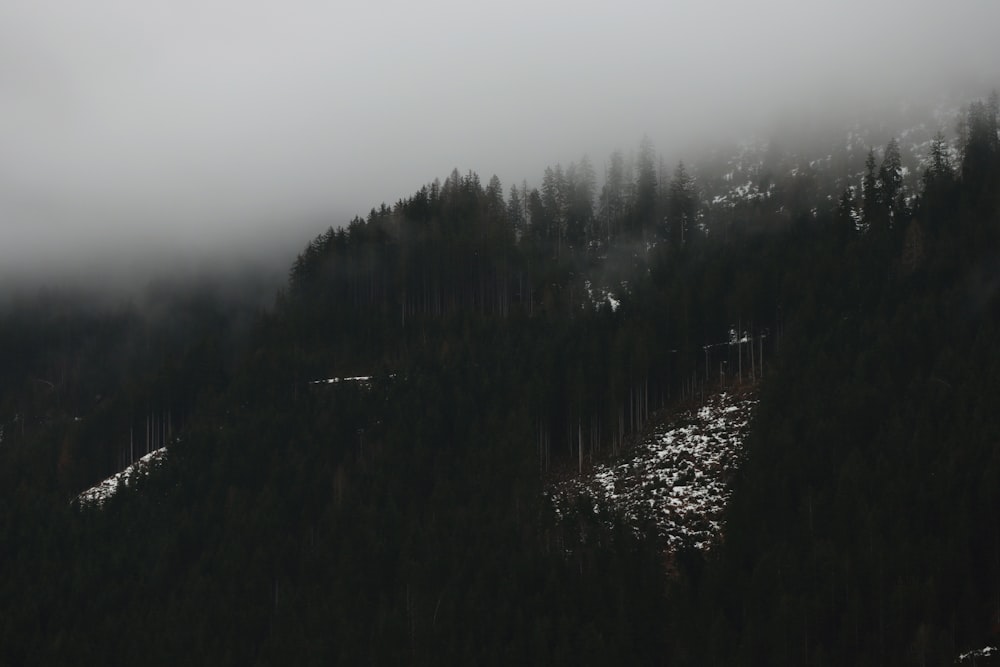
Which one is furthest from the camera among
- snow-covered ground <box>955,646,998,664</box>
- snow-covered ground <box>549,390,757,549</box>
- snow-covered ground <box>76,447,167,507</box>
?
snow-covered ground <box>76,447,167,507</box>

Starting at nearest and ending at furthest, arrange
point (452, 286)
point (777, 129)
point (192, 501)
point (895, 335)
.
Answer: point (895, 335)
point (192, 501)
point (452, 286)
point (777, 129)

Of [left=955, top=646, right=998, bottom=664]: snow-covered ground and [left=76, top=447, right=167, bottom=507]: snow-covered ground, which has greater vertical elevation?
[left=76, top=447, right=167, bottom=507]: snow-covered ground

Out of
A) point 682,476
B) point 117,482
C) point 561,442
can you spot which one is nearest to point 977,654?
point 682,476

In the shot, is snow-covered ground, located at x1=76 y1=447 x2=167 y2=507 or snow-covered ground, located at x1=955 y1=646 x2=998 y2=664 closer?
snow-covered ground, located at x1=955 y1=646 x2=998 y2=664

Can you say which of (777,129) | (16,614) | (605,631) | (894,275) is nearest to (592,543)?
(605,631)

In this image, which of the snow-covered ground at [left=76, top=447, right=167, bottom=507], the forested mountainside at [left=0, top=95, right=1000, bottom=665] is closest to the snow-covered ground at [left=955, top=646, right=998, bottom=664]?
the forested mountainside at [left=0, top=95, right=1000, bottom=665]

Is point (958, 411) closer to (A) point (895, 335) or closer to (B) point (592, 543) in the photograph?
(A) point (895, 335)

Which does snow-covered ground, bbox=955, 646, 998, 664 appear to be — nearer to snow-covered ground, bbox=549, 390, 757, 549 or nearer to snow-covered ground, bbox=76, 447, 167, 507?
snow-covered ground, bbox=549, 390, 757, 549
